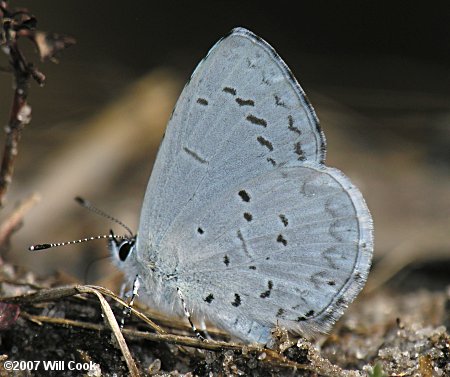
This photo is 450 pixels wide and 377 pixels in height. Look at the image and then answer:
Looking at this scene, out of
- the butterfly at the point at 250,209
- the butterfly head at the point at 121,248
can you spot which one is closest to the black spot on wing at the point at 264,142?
the butterfly at the point at 250,209

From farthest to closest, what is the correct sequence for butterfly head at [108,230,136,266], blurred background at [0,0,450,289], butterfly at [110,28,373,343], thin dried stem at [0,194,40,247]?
1. blurred background at [0,0,450,289]
2. thin dried stem at [0,194,40,247]
3. butterfly head at [108,230,136,266]
4. butterfly at [110,28,373,343]

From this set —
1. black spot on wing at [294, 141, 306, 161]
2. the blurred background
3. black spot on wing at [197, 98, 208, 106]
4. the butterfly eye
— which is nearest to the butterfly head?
the butterfly eye

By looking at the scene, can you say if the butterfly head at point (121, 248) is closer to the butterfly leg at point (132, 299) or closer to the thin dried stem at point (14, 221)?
the butterfly leg at point (132, 299)

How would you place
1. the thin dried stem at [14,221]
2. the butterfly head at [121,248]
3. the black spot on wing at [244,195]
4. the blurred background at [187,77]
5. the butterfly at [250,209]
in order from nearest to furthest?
1. the butterfly at [250,209]
2. the black spot on wing at [244,195]
3. the butterfly head at [121,248]
4. the thin dried stem at [14,221]
5. the blurred background at [187,77]

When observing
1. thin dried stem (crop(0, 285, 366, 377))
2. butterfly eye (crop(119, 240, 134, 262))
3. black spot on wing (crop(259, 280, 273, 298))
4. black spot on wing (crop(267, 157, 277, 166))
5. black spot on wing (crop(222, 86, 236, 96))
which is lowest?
thin dried stem (crop(0, 285, 366, 377))

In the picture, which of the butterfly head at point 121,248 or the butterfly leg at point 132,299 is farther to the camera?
the butterfly head at point 121,248

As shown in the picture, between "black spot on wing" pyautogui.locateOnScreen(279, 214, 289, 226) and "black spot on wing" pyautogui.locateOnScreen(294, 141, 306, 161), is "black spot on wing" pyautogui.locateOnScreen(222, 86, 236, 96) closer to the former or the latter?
"black spot on wing" pyautogui.locateOnScreen(294, 141, 306, 161)
